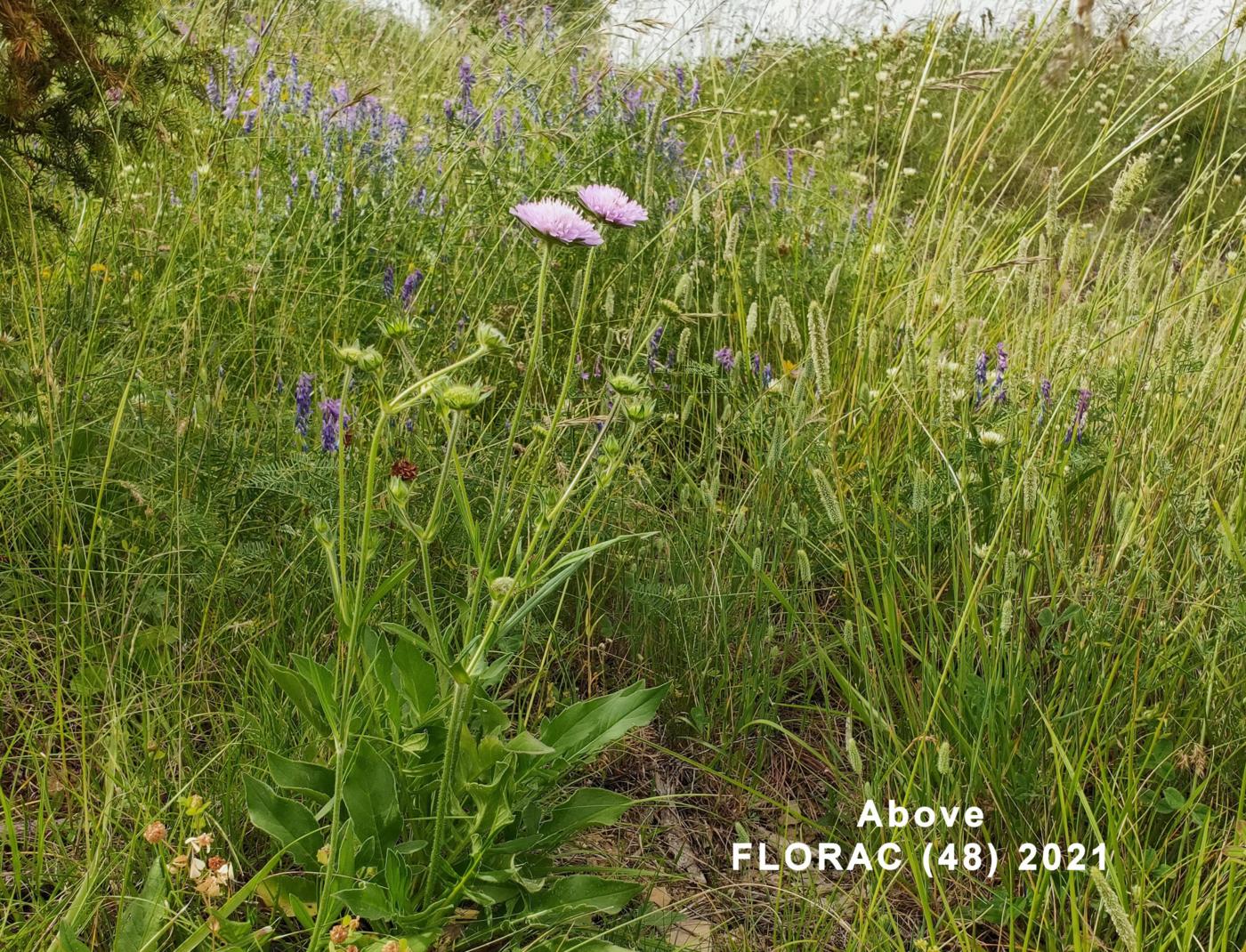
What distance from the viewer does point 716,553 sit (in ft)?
5.76

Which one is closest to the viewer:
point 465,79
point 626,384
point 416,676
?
point 626,384

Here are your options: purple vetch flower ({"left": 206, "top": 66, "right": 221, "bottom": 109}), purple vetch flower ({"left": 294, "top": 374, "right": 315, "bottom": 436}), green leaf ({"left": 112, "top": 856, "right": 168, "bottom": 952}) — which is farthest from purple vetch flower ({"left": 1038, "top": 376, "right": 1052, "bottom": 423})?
purple vetch flower ({"left": 206, "top": 66, "right": 221, "bottom": 109})

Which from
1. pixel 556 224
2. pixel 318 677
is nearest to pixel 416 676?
pixel 318 677

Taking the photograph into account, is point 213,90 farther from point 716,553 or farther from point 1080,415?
point 1080,415

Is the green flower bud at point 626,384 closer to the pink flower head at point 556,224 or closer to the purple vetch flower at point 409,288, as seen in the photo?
the pink flower head at point 556,224

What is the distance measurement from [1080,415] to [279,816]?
136cm

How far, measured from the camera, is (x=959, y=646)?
1522mm

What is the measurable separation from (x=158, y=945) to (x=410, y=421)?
3.00ft

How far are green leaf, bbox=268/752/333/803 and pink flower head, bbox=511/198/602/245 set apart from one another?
64cm

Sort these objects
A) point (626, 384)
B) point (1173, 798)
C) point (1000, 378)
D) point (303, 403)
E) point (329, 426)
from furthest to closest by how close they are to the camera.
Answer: point (1000, 378)
point (303, 403)
point (329, 426)
point (1173, 798)
point (626, 384)

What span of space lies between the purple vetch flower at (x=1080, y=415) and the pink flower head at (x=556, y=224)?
93 centimetres

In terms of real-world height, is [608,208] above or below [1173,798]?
above

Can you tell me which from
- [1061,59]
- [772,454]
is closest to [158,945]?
[772,454]

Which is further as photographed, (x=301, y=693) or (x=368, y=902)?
(x=301, y=693)
